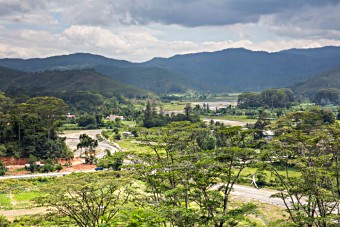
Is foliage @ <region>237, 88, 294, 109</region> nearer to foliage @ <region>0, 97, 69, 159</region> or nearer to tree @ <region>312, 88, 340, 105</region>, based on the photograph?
tree @ <region>312, 88, 340, 105</region>

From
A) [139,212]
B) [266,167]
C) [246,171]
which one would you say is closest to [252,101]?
[246,171]

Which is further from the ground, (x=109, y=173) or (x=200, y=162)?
(x=200, y=162)

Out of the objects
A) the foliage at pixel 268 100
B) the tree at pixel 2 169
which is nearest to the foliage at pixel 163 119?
the tree at pixel 2 169

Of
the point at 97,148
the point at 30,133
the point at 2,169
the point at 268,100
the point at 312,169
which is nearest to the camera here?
the point at 312,169

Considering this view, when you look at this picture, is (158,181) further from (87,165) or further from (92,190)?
(87,165)

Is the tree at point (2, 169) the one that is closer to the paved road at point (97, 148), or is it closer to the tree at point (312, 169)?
the paved road at point (97, 148)

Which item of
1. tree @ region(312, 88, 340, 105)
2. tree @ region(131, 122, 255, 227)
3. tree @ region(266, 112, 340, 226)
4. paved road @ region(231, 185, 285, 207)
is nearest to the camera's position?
tree @ region(131, 122, 255, 227)

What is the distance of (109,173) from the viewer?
23.8 meters

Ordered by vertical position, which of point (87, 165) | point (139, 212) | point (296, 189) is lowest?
point (87, 165)

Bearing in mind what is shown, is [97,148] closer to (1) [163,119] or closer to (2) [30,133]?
(2) [30,133]

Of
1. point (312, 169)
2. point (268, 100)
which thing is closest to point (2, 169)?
point (312, 169)

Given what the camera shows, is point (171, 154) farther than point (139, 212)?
A: Yes

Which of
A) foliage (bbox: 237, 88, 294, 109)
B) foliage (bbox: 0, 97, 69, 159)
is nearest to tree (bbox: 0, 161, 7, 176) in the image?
foliage (bbox: 0, 97, 69, 159)

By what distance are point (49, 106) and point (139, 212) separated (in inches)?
2413
